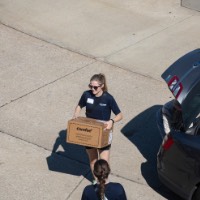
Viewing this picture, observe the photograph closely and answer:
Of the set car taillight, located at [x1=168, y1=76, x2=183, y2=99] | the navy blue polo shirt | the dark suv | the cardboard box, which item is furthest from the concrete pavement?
car taillight, located at [x1=168, y1=76, x2=183, y2=99]

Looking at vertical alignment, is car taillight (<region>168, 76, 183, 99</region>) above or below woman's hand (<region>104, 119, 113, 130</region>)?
above

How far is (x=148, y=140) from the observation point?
9039mm

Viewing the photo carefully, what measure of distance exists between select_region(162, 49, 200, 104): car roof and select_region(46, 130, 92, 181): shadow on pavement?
1.77m

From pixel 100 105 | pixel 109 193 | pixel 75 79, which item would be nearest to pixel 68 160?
pixel 100 105

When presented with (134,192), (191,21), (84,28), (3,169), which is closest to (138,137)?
(134,192)

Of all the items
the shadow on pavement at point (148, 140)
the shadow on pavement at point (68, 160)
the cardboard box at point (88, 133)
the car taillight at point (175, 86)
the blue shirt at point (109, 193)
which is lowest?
the shadow on pavement at point (68, 160)

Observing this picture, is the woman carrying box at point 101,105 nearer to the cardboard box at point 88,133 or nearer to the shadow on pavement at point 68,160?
the cardboard box at point 88,133

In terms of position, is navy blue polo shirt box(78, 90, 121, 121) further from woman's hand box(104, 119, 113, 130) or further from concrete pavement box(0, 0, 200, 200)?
concrete pavement box(0, 0, 200, 200)

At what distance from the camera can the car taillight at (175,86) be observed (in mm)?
6977

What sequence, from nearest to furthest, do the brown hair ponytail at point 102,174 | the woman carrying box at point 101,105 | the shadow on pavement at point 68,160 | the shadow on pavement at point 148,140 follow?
the brown hair ponytail at point 102,174, the woman carrying box at point 101,105, the shadow on pavement at point 148,140, the shadow on pavement at point 68,160

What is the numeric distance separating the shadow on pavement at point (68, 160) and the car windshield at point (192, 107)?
5.44ft

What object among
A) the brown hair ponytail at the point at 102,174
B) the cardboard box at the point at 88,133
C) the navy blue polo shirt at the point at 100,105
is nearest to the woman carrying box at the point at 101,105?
the navy blue polo shirt at the point at 100,105

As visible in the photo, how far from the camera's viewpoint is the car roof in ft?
22.9

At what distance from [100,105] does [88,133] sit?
1.64 ft
